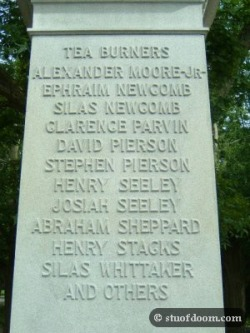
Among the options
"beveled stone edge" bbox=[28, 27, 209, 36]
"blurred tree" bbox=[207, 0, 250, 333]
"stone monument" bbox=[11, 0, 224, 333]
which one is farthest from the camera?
"blurred tree" bbox=[207, 0, 250, 333]

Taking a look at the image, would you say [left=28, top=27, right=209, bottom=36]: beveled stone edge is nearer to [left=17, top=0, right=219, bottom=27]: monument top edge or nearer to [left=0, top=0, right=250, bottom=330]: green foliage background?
[left=17, top=0, right=219, bottom=27]: monument top edge

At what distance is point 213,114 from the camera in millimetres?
9789

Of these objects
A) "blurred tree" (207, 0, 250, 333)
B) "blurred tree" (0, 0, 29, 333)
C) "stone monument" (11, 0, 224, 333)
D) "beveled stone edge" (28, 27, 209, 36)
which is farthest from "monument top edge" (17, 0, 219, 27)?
"blurred tree" (207, 0, 250, 333)

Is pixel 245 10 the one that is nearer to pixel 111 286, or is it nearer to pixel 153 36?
pixel 153 36

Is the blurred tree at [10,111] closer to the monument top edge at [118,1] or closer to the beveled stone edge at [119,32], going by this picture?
the monument top edge at [118,1]

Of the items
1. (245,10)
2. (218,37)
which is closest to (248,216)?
(218,37)

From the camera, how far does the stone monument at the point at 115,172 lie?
409 centimetres

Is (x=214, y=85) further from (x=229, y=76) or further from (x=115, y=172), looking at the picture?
(x=115, y=172)

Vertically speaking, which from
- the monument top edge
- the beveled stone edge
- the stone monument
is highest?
the monument top edge

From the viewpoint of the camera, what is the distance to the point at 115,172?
441 centimetres

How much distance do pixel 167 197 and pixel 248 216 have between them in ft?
24.0

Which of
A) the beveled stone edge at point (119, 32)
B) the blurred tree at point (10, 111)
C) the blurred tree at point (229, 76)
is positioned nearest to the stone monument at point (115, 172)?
the beveled stone edge at point (119, 32)

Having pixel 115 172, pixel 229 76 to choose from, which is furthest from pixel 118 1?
pixel 229 76

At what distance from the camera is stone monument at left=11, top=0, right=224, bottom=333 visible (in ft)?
13.4
